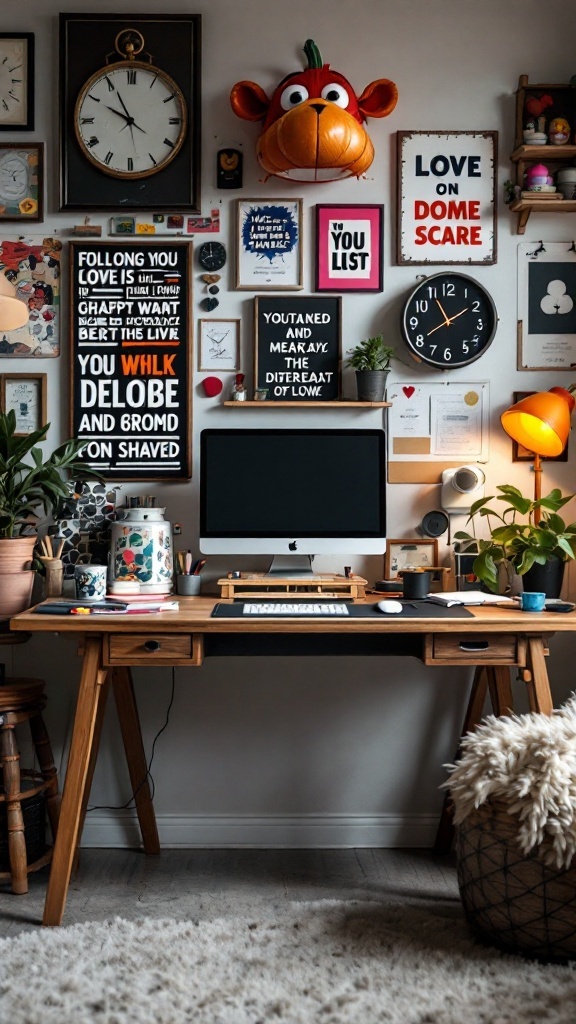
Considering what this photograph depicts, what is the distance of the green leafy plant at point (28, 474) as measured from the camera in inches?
105

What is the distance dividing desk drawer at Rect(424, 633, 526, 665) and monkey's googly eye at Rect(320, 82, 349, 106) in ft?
5.23

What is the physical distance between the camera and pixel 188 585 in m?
2.75

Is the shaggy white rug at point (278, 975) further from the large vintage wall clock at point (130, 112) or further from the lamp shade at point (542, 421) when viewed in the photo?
the large vintage wall clock at point (130, 112)

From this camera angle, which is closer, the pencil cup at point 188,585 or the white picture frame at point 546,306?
the pencil cup at point 188,585

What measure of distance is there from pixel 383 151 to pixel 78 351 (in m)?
1.16

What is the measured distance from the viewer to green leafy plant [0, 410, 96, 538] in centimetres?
268

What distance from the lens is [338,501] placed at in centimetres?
274

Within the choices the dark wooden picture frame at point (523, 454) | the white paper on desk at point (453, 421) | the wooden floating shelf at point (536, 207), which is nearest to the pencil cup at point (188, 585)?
the white paper on desk at point (453, 421)

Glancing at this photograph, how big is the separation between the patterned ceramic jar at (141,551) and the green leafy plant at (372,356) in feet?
2.58

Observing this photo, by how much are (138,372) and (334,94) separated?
1024 millimetres

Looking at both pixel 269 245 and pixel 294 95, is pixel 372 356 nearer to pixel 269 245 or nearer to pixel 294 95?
pixel 269 245

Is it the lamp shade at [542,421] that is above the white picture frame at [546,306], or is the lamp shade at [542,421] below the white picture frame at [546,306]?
below

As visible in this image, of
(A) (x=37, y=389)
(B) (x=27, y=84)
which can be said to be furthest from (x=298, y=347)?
(B) (x=27, y=84)

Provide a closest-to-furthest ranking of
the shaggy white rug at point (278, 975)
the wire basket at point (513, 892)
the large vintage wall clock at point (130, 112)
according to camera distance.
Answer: the shaggy white rug at point (278, 975) → the wire basket at point (513, 892) → the large vintage wall clock at point (130, 112)
